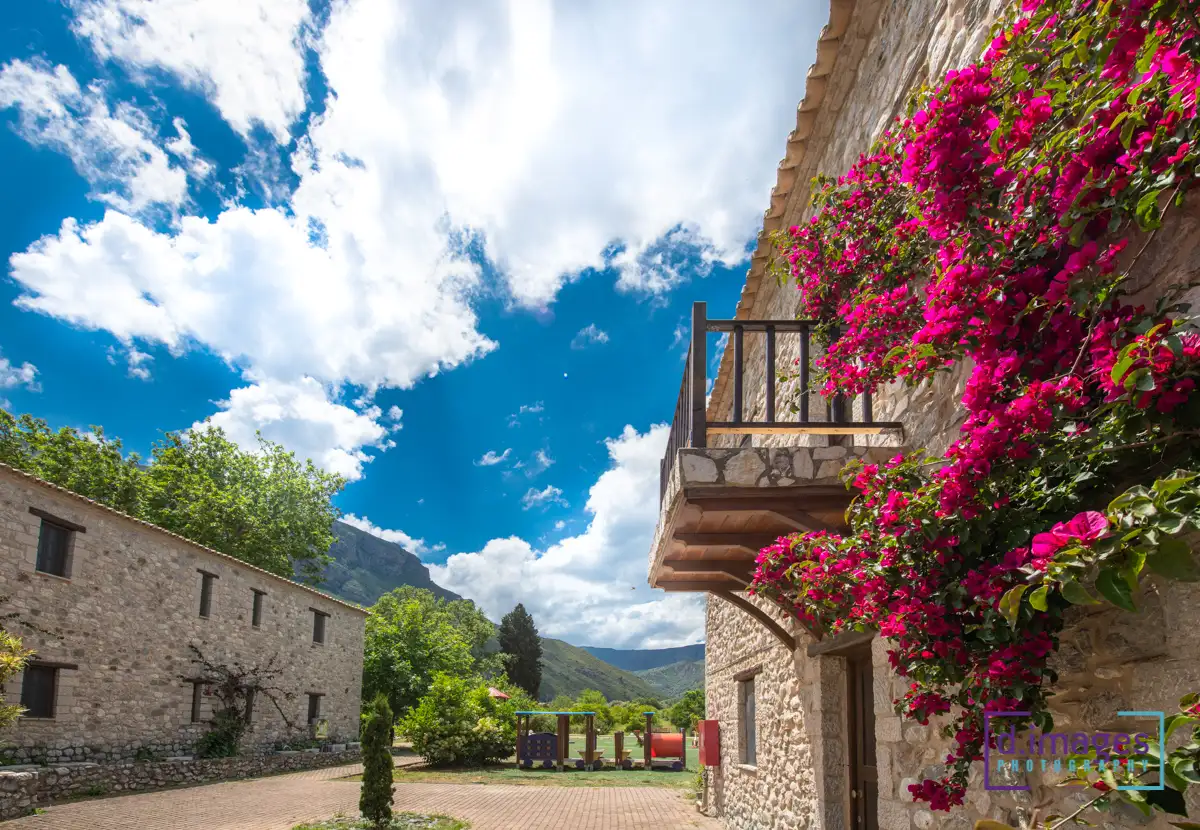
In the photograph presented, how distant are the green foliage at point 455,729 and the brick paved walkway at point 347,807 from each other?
4.41 meters

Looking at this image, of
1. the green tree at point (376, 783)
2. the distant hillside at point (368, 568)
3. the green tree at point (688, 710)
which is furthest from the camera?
A: the distant hillside at point (368, 568)

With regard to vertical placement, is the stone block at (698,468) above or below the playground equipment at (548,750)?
above

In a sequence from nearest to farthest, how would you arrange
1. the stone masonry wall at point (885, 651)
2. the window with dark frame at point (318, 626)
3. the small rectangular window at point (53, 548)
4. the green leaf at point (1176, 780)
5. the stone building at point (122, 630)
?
the green leaf at point (1176, 780), the stone masonry wall at point (885, 651), the stone building at point (122, 630), the small rectangular window at point (53, 548), the window with dark frame at point (318, 626)

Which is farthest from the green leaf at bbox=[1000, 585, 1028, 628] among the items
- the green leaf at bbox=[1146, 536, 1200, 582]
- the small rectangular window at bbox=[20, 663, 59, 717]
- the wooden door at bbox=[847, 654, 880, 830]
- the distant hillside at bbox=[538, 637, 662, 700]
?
the distant hillside at bbox=[538, 637, 662, 700]

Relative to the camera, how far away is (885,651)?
4414 millimetres

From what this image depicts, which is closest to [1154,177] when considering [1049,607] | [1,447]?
[1049,607]

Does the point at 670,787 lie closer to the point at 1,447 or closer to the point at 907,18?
the point at 907,18

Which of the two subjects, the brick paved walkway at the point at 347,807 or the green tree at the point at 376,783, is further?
the brick paved walkway at the point at 347,807

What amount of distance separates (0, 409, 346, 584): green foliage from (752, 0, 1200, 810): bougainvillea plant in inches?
1109

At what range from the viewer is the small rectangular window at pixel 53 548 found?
1405cm

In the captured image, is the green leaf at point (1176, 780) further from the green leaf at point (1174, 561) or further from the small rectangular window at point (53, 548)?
the small rectangular window at point (53, 548)

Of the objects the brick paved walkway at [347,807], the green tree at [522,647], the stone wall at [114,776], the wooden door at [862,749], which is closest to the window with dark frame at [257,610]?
the stone wall at [114,776]
